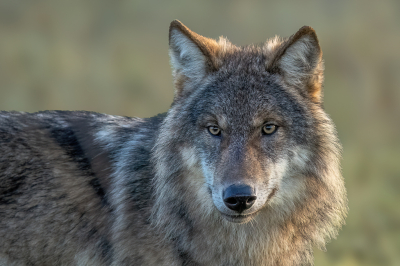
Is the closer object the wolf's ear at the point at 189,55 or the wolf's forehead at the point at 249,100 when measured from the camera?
the wolf's forehead at the point at 249,100

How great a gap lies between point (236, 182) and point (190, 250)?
853 millimetres

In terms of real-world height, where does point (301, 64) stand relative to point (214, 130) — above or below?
above

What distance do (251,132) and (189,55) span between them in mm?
858

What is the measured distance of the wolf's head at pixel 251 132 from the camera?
2.80 m

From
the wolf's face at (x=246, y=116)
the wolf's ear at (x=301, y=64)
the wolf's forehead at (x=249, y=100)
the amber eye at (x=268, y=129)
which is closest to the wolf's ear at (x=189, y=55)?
the wolf's face at (x=246, y=116)

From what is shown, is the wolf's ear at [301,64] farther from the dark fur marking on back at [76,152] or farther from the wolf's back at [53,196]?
the dark fur marking on back at [76,152]

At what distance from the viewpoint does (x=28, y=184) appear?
337 cm

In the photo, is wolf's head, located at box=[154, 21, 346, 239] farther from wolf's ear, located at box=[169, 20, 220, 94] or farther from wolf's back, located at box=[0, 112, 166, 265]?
wolf's back, located at box=[0, 112, 166, 265]

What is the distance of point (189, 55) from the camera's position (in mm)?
3236

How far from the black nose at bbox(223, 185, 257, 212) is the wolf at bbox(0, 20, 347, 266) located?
80 mm

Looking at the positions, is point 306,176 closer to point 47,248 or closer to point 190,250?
point 190,250

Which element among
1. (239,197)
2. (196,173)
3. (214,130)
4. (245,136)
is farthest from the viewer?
(196,173)

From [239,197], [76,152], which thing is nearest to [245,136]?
[239,197]

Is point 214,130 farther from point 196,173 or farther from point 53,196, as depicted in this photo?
point 53,196
